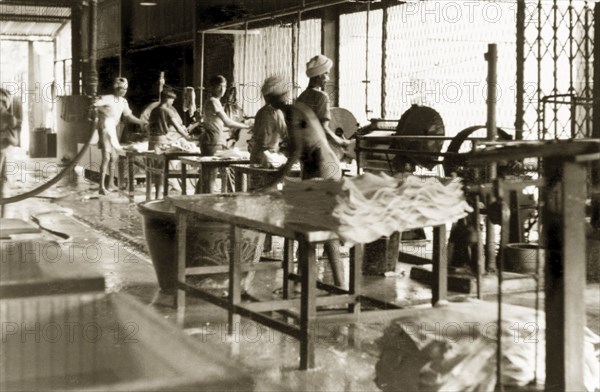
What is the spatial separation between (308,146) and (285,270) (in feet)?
3.43

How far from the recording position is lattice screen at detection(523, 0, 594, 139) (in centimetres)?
866

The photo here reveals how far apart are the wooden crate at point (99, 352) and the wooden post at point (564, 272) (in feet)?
3.78

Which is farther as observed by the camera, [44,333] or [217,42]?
[217,42]

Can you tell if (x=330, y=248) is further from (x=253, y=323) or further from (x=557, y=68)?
(x=557, y=68)

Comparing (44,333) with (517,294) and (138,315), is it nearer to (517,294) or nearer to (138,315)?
(138,315)

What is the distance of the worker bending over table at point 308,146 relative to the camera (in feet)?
20.5

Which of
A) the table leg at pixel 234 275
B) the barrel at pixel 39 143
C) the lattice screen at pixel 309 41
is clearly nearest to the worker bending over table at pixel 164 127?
the lattice screen at pixel 309 41

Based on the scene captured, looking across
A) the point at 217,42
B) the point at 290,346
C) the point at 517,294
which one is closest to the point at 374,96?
the point at 217,42

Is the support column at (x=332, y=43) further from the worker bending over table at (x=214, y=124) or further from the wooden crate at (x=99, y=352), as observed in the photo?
the wooden crate at (x=99, y=352)

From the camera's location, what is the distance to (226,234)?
20.7 feet

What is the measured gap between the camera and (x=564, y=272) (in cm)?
284

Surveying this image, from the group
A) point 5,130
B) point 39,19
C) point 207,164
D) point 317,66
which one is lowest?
point 207,164

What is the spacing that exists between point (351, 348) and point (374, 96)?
13.3m

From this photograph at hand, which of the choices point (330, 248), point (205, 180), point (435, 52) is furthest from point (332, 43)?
point (330, 248)
